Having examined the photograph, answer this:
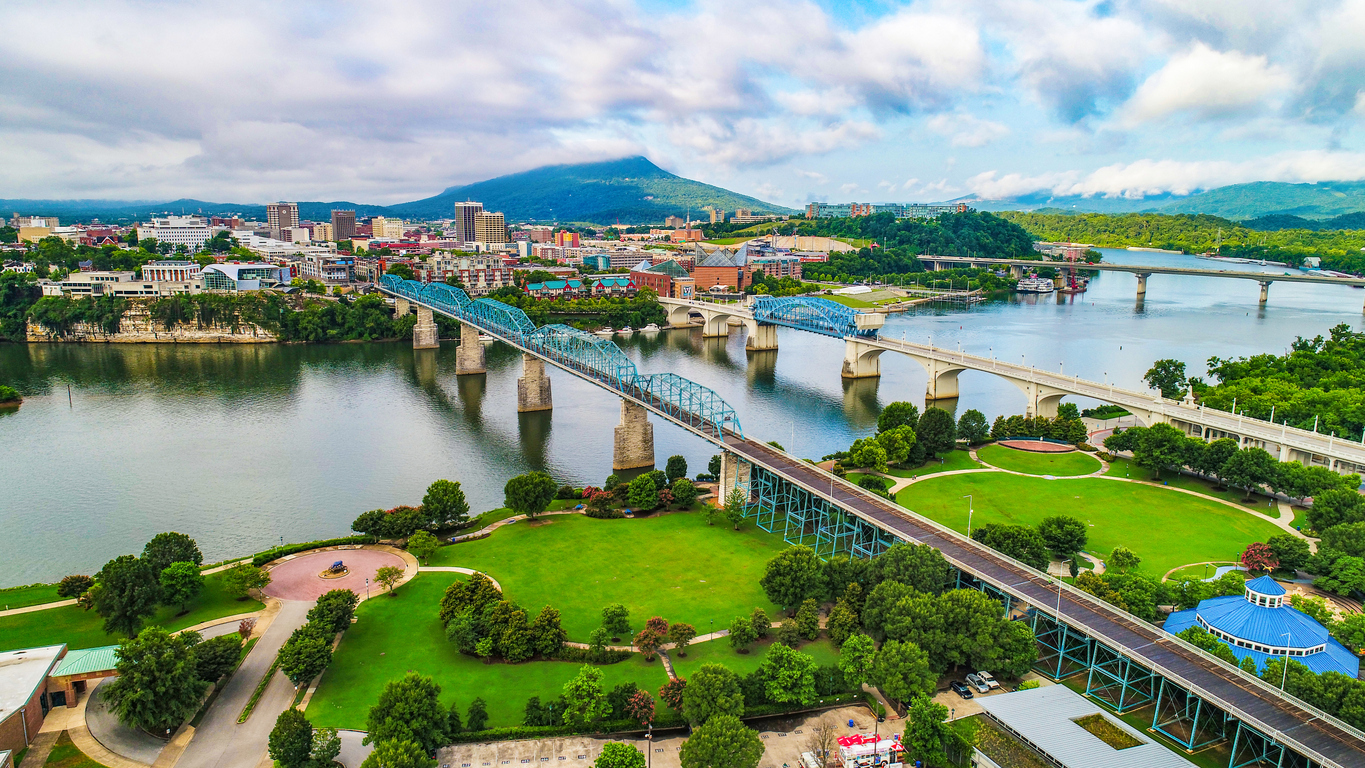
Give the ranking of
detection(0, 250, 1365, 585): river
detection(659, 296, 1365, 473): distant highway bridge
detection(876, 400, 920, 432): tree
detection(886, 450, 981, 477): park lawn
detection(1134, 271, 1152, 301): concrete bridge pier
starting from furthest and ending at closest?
detection(1134, 271, 1152, 301): concrete bridge pier < detection(876, 400, 920, 432): tree < detection(886, 450, 981, 477): park lawn < detection(659, 296, 1365, 473): distant highway bridge < detection(0, 250, 1365, 585): river

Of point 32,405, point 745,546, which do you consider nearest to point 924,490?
point 745,546

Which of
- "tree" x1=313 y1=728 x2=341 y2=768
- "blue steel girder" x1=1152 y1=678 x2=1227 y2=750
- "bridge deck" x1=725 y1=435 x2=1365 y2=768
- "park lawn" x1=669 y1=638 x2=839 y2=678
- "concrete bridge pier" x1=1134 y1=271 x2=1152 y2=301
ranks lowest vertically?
"park lawn" x1=669 y1=638 x2=839 y2=678

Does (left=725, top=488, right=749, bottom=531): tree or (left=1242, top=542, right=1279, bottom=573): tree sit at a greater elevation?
(left=1242, top=542, right=1279, bottom=573): tree

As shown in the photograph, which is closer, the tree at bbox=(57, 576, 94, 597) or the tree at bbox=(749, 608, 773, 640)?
the tree at bbox=(749, 608, 773, 640)

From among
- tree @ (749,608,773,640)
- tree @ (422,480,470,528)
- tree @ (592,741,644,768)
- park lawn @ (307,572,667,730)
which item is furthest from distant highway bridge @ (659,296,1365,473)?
tree @ (592,741,644,768)

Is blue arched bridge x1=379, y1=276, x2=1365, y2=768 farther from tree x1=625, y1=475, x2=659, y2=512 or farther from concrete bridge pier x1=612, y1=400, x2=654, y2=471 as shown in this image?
tree x1=625, y1=475, x2=659, y2=512

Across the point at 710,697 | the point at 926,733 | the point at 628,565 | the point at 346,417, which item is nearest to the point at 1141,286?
the point at 346,417

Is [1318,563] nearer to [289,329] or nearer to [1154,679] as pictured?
[1154,679]

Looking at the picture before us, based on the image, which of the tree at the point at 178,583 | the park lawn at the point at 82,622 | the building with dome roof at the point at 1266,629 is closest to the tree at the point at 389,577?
the park lawn at the point at 82,622
